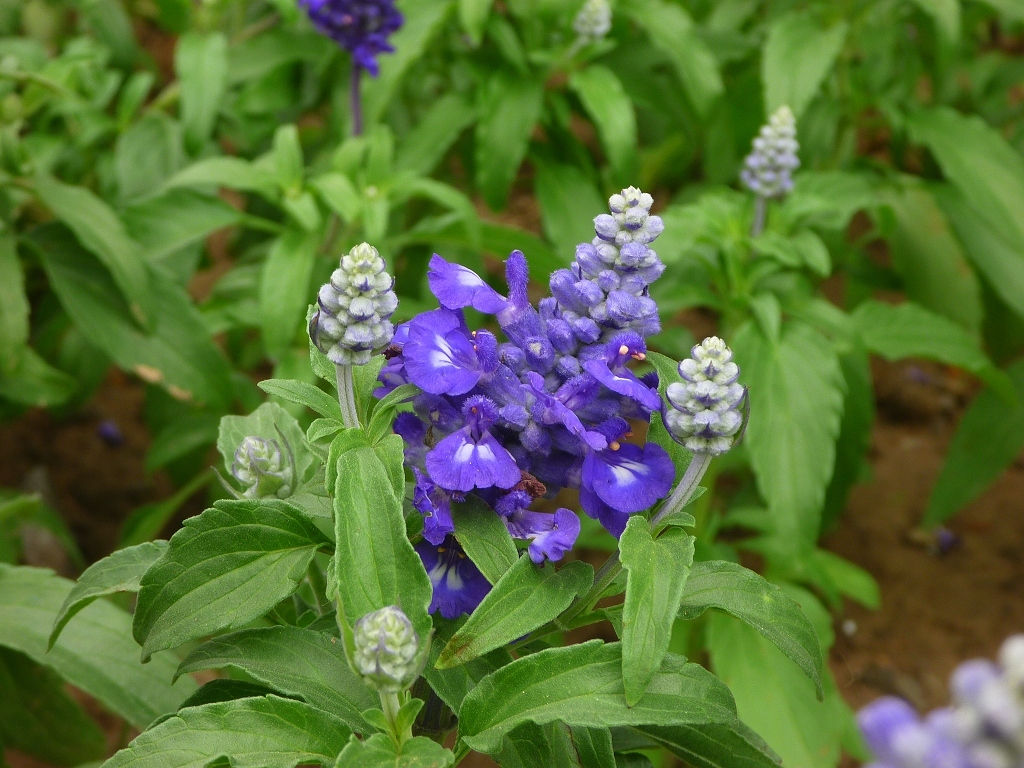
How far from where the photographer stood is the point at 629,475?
4.34 feet

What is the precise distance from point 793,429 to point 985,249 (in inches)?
50.4

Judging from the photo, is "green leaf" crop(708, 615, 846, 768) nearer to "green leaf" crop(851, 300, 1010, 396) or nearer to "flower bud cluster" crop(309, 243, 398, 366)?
"green leaf" crop(851, 300, 1010, 396)

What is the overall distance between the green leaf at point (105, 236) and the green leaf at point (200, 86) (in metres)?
0.46

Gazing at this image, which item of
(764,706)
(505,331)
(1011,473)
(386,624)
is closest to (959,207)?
(1011,473)

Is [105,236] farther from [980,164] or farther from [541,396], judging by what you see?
[980,164]

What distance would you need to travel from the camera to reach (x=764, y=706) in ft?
8.42

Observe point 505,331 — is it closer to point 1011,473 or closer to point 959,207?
point 959,207

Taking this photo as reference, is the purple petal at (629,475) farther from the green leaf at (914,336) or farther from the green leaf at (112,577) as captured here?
the green leaf at (914,336)

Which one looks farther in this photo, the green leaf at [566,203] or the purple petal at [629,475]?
the green leaf at [566,203]

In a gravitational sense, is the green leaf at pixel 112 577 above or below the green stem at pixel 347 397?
below

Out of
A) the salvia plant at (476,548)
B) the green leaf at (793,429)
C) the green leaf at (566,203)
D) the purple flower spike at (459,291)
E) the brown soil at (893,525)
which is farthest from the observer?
the brown soil at (893,525)

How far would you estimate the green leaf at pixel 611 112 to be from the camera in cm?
296

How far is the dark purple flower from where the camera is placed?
140 centimetres

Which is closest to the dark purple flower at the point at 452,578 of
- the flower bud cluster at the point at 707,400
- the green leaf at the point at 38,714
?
the flower bud cluster at the point at 707,400
